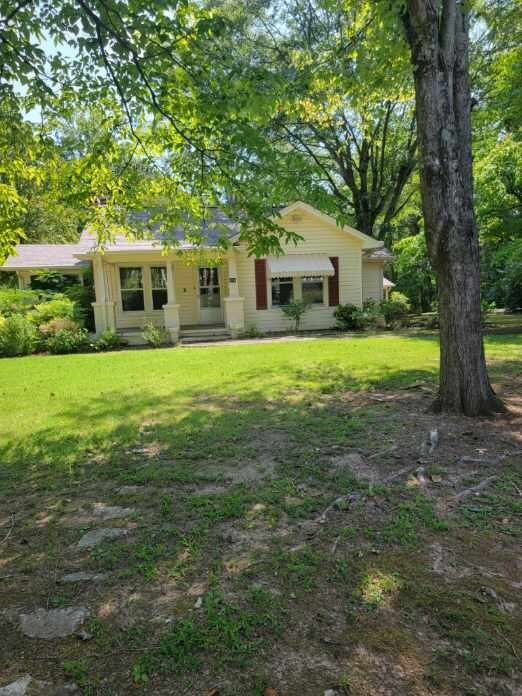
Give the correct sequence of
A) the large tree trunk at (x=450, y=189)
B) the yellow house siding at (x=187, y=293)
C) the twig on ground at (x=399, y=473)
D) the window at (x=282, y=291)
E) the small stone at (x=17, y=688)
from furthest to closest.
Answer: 1. the yellow house siding at (x=187, y=293)
2. the window at (x=282, y=291)
3. the large tree trunk at (x=450, y=189)
4. the twig on ground at (x=399, y=473)
5. the small stone at (x=17, y=688)

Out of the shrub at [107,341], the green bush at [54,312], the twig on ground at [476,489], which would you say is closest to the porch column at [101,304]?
the green bush at [54,312]

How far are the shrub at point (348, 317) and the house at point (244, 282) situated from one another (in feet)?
1.17

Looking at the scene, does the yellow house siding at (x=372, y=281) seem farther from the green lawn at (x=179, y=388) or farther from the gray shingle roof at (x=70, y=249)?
the green lawn at (x=179, y=388)

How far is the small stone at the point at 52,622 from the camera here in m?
2.04

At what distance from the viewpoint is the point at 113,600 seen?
224 centimetres

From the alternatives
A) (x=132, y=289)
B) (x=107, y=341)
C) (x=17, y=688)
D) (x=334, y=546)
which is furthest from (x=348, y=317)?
(x=17, y=688)

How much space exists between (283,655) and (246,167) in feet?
14.3

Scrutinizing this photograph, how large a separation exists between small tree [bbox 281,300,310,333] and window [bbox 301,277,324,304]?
0.58 metres

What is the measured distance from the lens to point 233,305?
15.4m

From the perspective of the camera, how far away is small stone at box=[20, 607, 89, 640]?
6.68ft

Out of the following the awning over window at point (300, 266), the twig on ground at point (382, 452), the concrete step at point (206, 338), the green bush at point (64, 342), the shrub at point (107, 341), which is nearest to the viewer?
the twig on ground at point (382, 452)

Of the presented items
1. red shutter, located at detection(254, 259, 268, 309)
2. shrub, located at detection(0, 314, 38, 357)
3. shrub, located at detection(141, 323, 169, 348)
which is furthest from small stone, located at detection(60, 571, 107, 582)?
red shutter, located at detection(254, 259, 268, 309)

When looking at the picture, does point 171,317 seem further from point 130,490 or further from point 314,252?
point 130,490

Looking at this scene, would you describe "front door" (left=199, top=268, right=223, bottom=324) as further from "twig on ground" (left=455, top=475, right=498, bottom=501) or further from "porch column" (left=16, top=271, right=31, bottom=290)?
"twig on ground" (left=455, top=475, right=498, bottom=501)
